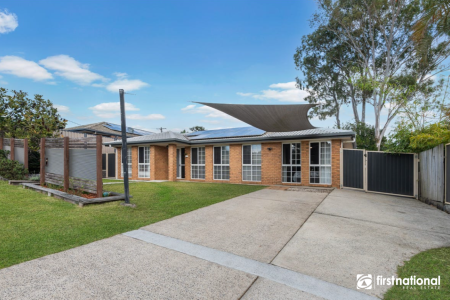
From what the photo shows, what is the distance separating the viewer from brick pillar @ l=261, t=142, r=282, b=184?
1156 centimetres

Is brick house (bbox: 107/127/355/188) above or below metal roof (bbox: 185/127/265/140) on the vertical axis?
below

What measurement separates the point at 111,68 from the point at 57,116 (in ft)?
17.6

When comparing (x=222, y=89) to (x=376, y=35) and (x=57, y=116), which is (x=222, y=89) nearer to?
(x=57, y=116)

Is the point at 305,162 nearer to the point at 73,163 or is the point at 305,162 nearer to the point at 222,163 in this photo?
the point at 222,163

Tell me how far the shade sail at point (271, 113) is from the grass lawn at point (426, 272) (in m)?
3.93

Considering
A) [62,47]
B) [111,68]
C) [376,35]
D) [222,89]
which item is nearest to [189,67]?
[222,89]

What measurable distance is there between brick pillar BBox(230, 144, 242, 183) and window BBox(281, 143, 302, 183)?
2.37 meters

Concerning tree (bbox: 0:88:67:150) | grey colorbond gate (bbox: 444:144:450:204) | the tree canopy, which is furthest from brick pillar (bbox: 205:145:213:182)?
the tree canopy

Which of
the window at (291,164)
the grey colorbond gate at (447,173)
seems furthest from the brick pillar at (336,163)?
the grey colorbond gate at (447,173)

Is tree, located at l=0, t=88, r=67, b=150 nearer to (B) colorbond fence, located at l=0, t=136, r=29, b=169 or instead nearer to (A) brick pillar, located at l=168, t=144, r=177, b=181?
(B) colorbond fence, located at l=0, t=136, r=29, b=169

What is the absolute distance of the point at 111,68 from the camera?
12992mm

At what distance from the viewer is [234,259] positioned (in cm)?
294

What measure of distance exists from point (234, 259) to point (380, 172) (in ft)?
28.0

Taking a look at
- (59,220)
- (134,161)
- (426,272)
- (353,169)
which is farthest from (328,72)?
(59,220)
